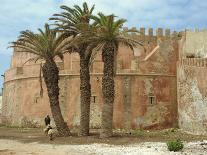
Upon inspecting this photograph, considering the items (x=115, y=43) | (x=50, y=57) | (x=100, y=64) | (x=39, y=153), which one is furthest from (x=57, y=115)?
(x=100, y=64)

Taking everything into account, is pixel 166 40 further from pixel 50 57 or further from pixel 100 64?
pixel 50 57

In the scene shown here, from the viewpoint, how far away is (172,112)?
3145cm

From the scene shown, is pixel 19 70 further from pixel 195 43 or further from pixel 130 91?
pixel 195 43

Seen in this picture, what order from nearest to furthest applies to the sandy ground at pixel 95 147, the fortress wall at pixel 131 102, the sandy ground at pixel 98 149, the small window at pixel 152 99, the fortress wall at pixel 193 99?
the sandy ground at pixel 98 149
the sandy ground at pixel 95 147
the fortress wall at pixel 193 99
the fortress wall at pixel 131 102
the small window at pixel 152 99

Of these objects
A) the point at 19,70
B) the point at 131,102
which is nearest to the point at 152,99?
the point at 131,102

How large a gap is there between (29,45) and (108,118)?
20.7 ft

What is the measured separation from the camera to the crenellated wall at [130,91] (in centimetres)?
3100

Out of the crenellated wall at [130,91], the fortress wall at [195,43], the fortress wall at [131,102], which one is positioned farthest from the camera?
the fortress wall at [195,43]

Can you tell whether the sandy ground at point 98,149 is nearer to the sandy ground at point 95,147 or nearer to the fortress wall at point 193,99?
the sandy ground at point 95,147

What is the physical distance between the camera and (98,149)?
16844mm

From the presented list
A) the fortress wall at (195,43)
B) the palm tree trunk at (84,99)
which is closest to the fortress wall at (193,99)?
the fortress wall at (195,43)

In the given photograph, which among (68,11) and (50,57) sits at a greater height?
(68,11)

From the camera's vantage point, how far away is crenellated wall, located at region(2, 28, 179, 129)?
1220 inches

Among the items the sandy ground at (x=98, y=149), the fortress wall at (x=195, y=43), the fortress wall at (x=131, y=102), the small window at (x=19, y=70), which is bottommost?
the sandy ground at (x=98, y=149)
